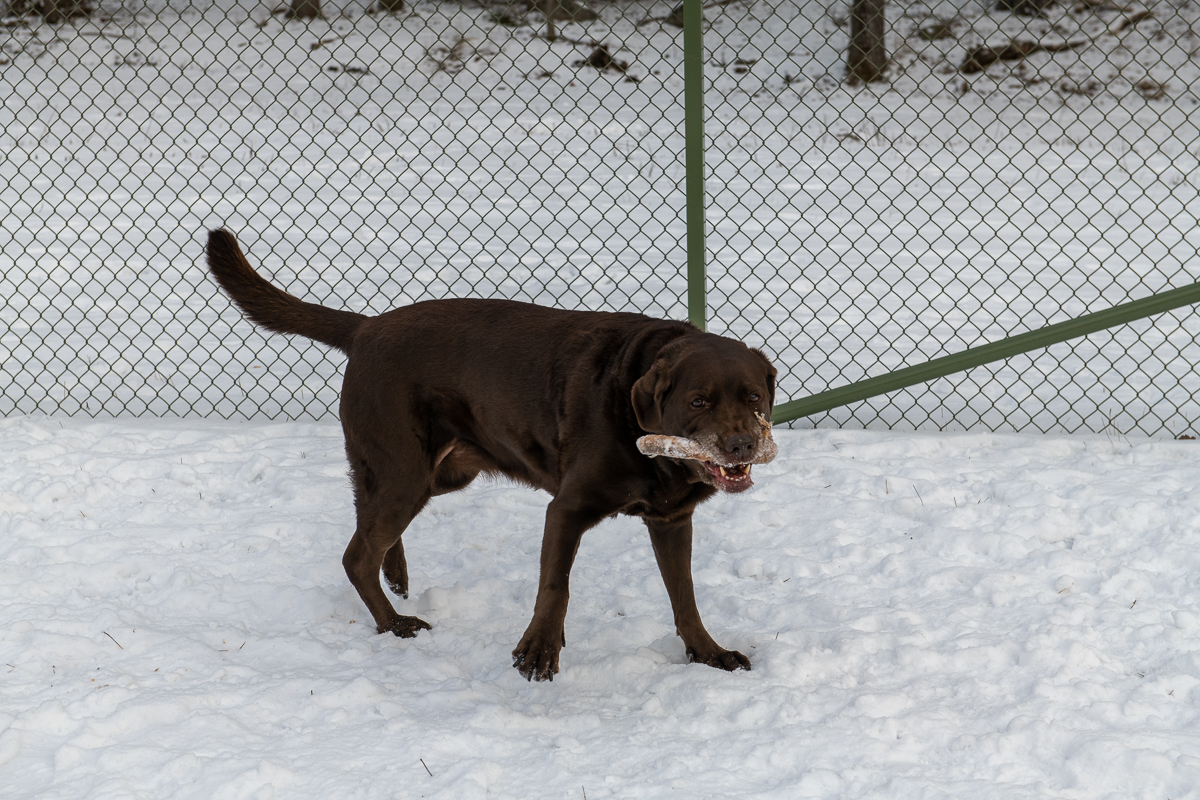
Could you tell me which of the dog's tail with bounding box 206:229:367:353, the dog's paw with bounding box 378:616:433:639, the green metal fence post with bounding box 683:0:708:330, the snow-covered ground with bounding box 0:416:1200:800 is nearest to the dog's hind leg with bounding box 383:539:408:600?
the snow-covered ground with bounding box 0:416:1200:800

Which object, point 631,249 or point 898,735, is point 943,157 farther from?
point 898,735

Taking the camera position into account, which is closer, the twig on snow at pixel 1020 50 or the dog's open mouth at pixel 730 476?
the dog's open mouth at pixel 730 476

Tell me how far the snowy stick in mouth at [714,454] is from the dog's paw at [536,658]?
575mm

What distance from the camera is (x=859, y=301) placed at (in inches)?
249

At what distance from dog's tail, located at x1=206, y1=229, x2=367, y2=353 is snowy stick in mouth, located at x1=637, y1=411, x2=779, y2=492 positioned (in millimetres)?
1148

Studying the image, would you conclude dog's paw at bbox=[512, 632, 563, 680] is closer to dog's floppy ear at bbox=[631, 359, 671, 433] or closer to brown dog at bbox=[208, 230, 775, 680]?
brown dog at bbox=[208, 230, 775, 680]

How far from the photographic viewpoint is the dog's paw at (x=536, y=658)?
8.83 feet

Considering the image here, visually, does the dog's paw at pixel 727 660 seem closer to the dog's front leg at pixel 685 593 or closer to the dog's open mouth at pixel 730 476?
the dog's front leg at pixel 685 593

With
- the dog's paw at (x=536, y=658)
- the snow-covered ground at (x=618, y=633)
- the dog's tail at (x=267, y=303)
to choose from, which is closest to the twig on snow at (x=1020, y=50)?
the snow-covered ground at (x=618, y=633)

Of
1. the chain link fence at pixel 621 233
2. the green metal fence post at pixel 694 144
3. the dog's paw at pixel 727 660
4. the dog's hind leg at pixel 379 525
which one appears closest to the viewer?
the dog's paw at pixel 727 660

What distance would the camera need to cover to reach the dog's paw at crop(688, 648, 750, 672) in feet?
9.52

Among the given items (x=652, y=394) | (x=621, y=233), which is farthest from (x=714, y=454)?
(x=621, y=233)

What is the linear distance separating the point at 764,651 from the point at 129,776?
1.63 metres

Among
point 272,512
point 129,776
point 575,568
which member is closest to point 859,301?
point 575,568
